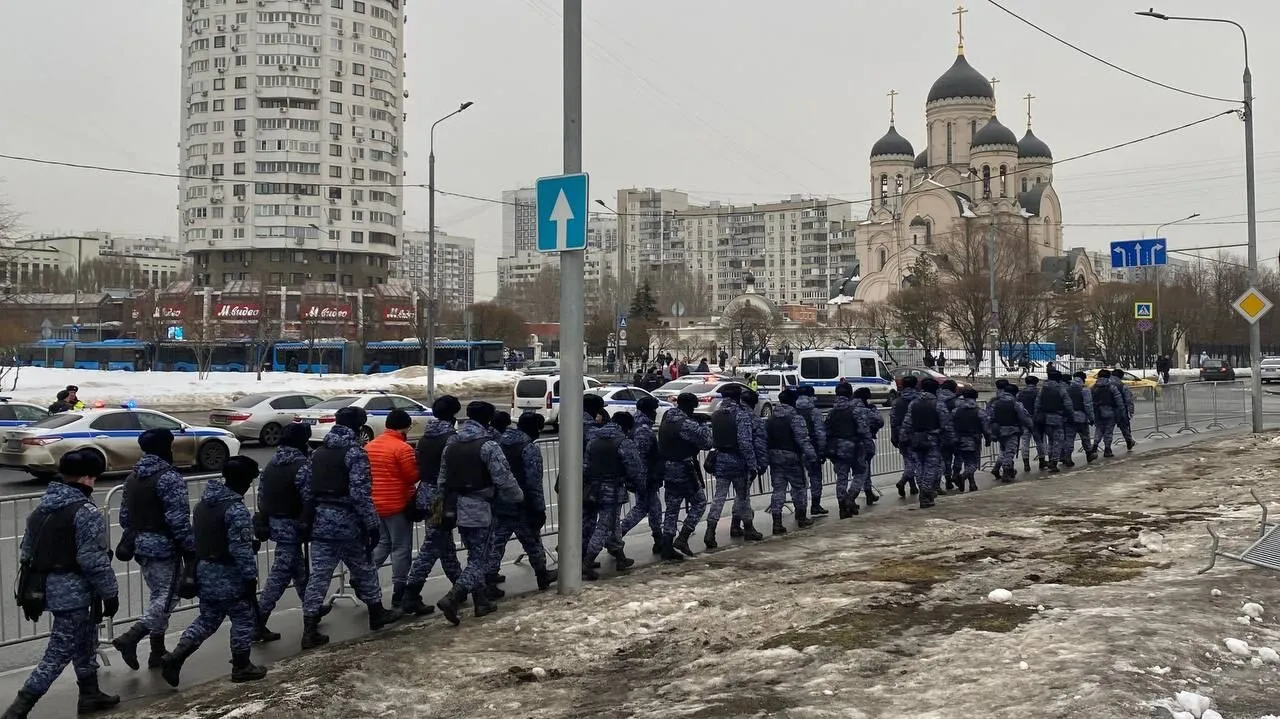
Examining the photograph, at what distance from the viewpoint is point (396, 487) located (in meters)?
8.41

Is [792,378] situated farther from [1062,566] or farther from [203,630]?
[203,630]

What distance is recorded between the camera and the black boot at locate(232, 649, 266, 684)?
6598 mm

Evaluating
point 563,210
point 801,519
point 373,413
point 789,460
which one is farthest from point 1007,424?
point 373,413

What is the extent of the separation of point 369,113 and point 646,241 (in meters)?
82.2

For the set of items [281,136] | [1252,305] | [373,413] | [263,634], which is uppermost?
[281,136]

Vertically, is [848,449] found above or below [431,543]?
above

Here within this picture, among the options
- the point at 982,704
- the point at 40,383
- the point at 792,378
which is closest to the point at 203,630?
the point at 982,704

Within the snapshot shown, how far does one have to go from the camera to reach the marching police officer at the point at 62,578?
232 inches

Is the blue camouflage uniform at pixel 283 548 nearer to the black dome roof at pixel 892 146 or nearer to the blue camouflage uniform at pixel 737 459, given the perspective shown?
the blue camouflage uniform at pixel 737 459

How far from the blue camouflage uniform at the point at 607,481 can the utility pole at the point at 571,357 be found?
908 millimetres

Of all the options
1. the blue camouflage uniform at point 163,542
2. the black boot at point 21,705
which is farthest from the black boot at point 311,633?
the black boot at point 21,705

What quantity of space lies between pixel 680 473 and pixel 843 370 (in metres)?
27.6

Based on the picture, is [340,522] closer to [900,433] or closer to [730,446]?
[730,446]

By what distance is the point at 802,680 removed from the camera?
6.05 meters
